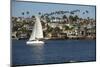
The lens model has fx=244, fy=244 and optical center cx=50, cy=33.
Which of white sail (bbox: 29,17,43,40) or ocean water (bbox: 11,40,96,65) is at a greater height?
white sail (bbox: 29,17,43,40)

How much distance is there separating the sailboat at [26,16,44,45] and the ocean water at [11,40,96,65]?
78 millimetres

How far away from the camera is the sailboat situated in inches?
146

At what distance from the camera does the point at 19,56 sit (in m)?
3.63

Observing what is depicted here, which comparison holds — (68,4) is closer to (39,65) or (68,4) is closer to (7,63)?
(39,65)

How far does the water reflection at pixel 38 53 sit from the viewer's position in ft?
12.2

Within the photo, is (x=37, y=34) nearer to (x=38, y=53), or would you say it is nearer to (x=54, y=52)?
(x=38, y=53)

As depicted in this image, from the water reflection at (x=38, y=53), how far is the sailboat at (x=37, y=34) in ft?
0.21

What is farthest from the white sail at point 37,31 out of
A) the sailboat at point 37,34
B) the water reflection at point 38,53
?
the water reflection at point 38,53

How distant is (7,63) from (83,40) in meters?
1.31

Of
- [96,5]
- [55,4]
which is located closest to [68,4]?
[55,4]

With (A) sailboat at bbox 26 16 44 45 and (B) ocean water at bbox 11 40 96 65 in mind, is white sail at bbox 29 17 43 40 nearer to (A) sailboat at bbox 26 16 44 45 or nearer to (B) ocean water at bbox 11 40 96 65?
(A) sailboat at bbox 26 16 44 45

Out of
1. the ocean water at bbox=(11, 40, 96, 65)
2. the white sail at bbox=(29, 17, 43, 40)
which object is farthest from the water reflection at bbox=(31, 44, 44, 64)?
the white sail at bbox=(29, 17, 43, 40)

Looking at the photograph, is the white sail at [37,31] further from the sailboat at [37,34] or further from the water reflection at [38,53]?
the water reflection at [38,53]

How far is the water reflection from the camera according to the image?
3.72 meters
